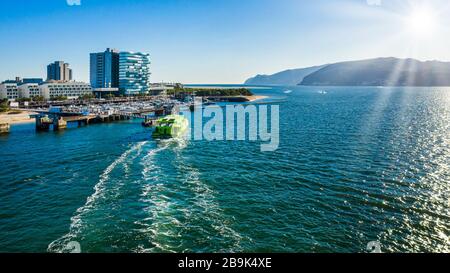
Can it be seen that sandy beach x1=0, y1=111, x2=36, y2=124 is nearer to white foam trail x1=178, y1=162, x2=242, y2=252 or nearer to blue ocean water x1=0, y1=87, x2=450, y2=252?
blue ocean water x1=0, y1=87, x2=450, y2=252

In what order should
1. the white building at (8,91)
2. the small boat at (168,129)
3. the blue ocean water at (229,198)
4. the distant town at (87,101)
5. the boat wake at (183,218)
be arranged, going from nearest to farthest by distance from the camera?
the boat wake at (183,218) < the blue ocean water at (229,198) < the small boat at (168,129) < the distant town at (87,101) < the white building at (8,91)

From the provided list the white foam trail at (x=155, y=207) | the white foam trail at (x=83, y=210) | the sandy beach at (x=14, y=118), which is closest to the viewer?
the white foam trail at (x=83, y=210)

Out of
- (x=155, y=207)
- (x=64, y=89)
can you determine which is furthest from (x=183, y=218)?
(x=64, y=89)

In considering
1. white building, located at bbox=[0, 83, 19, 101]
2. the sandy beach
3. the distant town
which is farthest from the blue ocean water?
white building, located at bbox=[0, 83, 19, 101]

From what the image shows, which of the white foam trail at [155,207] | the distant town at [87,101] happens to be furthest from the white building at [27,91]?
the white foam trail at [155,207]

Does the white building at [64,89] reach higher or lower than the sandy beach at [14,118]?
higher

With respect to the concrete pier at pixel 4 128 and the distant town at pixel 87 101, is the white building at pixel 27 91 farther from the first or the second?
the concrete pier at pixel 4 128
